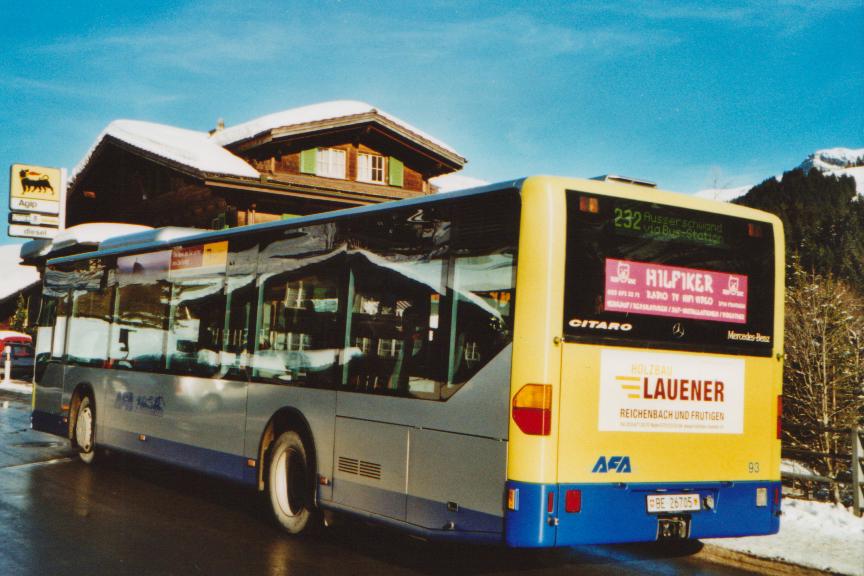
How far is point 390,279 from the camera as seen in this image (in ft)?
23.9

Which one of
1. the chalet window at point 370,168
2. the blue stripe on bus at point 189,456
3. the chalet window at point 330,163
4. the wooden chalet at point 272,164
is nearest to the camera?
the blue stripe on bus at point 189,456

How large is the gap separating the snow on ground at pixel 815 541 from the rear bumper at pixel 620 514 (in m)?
0.63

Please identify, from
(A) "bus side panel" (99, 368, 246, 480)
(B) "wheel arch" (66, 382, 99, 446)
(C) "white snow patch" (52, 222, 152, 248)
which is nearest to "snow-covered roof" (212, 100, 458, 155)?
(C) "white snow patch" (52, 222, 152, 248)

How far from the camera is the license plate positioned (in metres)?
6.36

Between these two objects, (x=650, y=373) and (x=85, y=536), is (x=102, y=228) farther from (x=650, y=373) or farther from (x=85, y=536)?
(x=650, y=373)

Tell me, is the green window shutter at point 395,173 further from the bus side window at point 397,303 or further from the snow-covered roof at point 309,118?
the bus side window at point 397,303

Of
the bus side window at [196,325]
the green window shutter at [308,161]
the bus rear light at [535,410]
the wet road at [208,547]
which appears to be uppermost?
the green window shutter at [308,161]

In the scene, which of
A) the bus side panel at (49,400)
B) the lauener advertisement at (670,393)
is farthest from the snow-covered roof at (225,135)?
the lauener advertisement at (670,393)

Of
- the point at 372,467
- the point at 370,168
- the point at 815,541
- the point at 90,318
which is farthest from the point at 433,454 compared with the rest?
the point at 370,168

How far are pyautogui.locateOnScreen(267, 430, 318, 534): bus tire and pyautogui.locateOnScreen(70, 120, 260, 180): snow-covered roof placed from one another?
2059cm

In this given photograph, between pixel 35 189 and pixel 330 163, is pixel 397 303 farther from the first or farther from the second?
pixel 35 189

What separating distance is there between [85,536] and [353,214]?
346cm

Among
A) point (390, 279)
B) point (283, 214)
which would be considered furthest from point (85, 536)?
point (283, 214)

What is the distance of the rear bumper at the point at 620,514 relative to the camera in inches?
232
